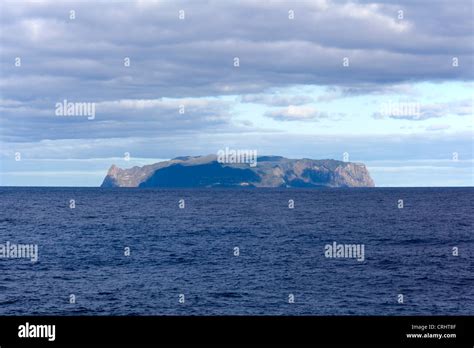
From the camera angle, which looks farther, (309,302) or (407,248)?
(407,248)

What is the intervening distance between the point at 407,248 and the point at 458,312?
1515 inches

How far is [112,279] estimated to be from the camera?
58.3m

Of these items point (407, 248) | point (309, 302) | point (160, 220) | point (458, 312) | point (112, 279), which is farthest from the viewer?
point (160, 220)

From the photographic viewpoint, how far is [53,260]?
7069 cm

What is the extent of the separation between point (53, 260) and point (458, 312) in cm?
4602
